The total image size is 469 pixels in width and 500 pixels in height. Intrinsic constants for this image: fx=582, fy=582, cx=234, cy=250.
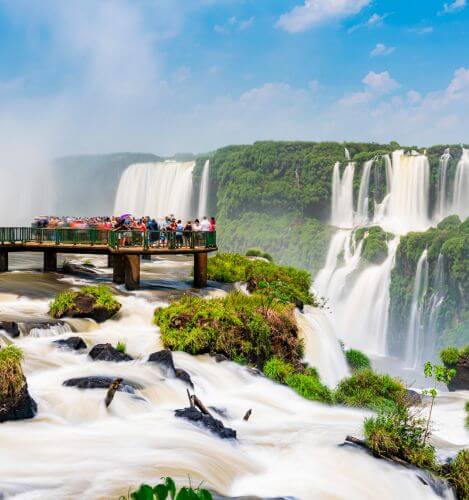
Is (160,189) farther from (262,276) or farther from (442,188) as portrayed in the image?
(262,276)

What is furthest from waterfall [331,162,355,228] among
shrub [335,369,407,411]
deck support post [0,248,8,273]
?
shrub [335,369,407,411]

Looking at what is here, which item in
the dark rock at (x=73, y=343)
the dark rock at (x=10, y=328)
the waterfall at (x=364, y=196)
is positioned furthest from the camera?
the waterfall at (x=364, y=196)

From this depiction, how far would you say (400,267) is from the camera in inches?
2021

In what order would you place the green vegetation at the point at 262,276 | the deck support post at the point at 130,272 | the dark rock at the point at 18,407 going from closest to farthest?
the dark rock at the point at 18,407
the deck support post at the point at 130,272
the green vegetation at the point at 262,276

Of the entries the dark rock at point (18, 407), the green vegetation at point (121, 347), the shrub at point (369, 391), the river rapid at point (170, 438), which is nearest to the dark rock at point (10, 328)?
the river rapid at point (170, 438)

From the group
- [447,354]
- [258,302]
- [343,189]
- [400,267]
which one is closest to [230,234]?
[343,189]

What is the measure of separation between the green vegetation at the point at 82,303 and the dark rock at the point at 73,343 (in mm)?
3148

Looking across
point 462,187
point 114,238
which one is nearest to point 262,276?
point 114,238

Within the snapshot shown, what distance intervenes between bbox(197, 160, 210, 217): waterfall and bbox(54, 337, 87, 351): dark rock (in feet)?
202

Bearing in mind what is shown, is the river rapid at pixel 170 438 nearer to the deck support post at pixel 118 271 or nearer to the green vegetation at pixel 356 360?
the deck support post at pixel 118 271

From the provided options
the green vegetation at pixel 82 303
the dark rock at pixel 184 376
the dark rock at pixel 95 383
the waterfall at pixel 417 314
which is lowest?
the waterfall at pixel 417 314

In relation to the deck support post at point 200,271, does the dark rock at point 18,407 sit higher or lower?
lower

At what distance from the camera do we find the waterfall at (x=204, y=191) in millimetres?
77500

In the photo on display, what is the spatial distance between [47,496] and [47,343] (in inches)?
316
